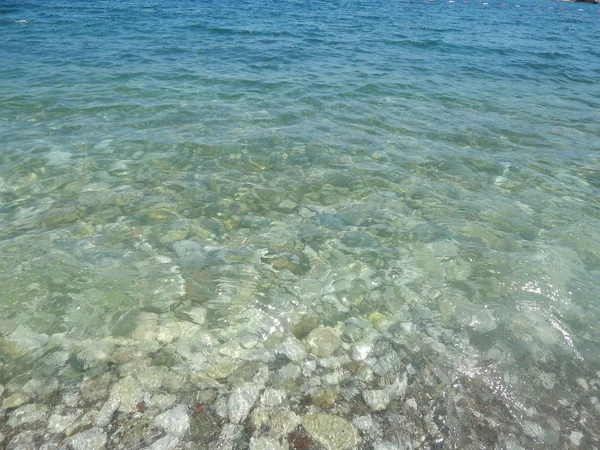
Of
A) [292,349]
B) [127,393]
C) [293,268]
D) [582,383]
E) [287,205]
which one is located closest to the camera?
[127,393]

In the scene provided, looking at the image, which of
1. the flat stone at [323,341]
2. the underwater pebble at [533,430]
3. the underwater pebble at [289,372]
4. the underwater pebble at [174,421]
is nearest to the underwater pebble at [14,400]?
A: the underwater pebble at [174,421]

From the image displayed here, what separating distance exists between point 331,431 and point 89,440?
2162 millimetres

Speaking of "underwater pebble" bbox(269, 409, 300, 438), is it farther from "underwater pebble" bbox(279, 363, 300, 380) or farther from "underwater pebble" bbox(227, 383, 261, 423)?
"underwater pebble" bbox(279, 363, 300, 380)

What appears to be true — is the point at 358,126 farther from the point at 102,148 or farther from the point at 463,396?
the point at 463,396

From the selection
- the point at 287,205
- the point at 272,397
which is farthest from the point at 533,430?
the point at 287,205

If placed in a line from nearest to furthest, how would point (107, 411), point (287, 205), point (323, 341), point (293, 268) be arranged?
point (107, 411)
point (323, 341)
point (293, 268)
point (287, 205)

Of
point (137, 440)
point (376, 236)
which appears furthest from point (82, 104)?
point (137, 440)

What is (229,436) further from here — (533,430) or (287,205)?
(287,205)

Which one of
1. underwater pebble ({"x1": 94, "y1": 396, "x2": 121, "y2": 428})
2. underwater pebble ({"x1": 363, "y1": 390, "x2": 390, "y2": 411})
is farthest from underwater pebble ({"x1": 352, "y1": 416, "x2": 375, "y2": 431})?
underwater pebble ({"x1": 94, "y1": 396, "x2": 121, "y2": 428})

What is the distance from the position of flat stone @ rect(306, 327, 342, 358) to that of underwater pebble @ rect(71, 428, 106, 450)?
7.17 feet

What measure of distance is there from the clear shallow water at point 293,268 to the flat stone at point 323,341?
0.03 meters

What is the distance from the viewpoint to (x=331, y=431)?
370 centimetres

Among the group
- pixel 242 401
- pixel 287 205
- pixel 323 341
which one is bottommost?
pixel 287 205

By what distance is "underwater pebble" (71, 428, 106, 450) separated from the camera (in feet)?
11.4
